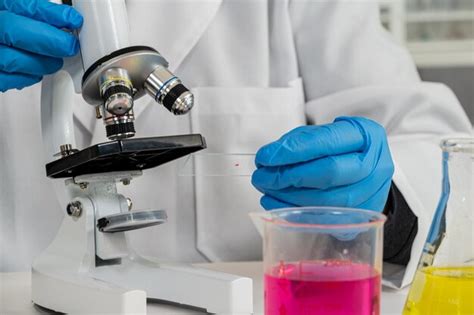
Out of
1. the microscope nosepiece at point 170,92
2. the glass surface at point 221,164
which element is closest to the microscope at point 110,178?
the microscope nosepiece at point 170,92

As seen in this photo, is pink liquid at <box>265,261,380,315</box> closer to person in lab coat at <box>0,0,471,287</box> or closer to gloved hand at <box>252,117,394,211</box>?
gloved hand at <box>252,117,394,211</box>

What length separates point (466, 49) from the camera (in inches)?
140

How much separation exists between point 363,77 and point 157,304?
692 mm

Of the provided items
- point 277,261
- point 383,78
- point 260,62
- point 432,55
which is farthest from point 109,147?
point 432,55

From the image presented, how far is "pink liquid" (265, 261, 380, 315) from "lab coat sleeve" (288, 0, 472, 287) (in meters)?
0.70

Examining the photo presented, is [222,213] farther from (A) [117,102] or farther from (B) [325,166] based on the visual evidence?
(A) [117,102]

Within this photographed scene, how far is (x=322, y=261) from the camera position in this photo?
0.67 m

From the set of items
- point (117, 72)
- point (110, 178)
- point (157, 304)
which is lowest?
point (157, 304)

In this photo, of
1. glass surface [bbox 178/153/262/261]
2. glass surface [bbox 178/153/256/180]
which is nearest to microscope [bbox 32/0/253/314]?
glass surface [bbox 178/153/256/180]

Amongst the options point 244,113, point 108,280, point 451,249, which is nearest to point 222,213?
point 244,113

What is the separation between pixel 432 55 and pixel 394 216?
258 centimetres

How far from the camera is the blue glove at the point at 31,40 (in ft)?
2.87

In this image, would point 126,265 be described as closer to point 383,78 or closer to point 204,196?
point 204,196

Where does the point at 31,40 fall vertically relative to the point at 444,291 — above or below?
above
